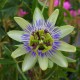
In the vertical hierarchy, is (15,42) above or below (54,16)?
below

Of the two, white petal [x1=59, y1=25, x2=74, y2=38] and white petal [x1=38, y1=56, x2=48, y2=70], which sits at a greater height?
white petal [x1=59, y1=25, x2=74, y2=38]

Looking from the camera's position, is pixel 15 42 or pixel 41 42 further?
pixel 15 42

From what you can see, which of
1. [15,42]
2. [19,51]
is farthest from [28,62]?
[15,42]

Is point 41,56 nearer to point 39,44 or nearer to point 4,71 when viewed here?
point 39,44

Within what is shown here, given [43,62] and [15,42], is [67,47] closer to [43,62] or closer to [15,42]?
[43,62]

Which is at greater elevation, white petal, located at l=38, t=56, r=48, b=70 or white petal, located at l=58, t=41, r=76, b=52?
white petal, located at l=58, t=41, r=76, b=52
